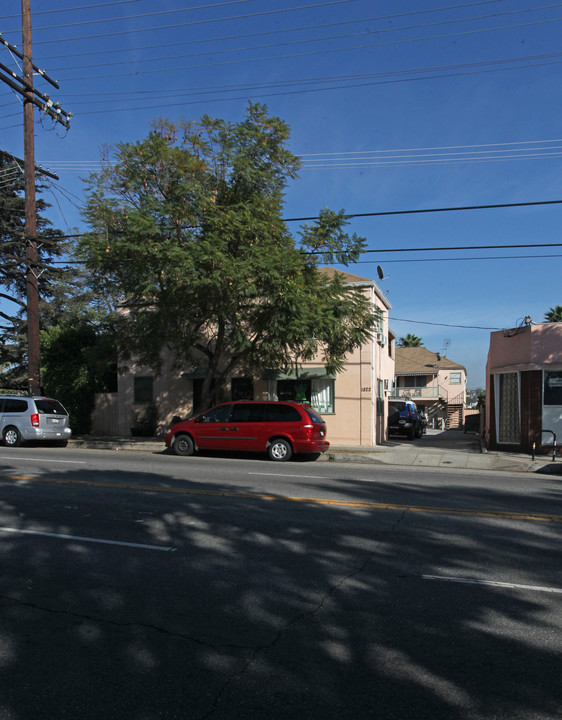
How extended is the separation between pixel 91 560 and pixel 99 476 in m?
5.86

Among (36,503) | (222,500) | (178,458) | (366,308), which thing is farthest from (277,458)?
(36,503)

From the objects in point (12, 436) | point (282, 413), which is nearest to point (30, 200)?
point (12, 436)

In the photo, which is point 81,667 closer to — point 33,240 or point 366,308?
point 366,308

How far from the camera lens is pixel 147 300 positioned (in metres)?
18.3

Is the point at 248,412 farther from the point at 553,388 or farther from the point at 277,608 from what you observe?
the point at 277,608

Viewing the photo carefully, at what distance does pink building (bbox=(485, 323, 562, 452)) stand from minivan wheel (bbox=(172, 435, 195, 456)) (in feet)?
34.9

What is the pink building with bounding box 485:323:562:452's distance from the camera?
18.5 meters

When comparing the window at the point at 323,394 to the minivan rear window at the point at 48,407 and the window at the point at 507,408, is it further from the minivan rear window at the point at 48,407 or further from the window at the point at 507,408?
the minivan rear window at the point at 48,407

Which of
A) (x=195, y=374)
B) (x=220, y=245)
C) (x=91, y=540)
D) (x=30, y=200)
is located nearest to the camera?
(x=91, y=540)

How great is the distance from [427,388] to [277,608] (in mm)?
48019

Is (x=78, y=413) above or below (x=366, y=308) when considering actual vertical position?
below

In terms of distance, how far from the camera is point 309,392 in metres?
22.2

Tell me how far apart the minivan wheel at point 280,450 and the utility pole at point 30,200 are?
10154 millimetres

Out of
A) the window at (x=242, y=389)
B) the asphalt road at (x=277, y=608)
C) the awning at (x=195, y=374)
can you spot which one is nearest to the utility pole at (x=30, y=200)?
the awning at (x=195, y=374)
